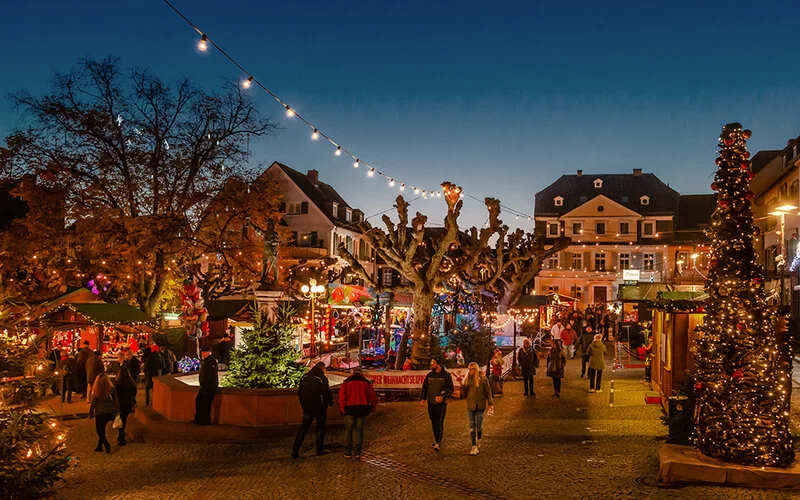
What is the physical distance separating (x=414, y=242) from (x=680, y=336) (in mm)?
7592

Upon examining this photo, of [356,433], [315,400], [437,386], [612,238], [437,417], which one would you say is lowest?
[356,433]

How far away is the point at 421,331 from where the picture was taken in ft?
66.2

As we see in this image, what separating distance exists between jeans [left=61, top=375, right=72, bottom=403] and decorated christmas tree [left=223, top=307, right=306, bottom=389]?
21.1 feet

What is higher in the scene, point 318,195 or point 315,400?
point 318,195

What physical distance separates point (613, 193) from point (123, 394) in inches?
2323

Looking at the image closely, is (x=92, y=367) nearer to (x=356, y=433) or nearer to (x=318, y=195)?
(x=356, y=433)

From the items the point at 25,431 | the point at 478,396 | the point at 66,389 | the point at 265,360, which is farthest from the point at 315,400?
the point at 66,389

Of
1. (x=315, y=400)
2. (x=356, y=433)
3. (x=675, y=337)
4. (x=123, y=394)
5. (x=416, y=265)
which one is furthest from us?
(x=416, y=265)

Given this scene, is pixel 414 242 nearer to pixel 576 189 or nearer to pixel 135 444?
pixel 135 444

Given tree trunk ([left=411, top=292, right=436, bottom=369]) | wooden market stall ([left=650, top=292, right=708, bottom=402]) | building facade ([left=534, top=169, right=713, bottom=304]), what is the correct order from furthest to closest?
building facade ([left=534, top=169, right=713, bottom=304])
tree trunk ([left=411, top=292, right=436, bottom=369])
wooden market stall ([left=650, top=292, right=708, bottom=402])

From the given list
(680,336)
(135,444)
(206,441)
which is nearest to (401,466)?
(206,441)

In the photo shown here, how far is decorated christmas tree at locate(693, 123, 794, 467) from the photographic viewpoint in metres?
9.18

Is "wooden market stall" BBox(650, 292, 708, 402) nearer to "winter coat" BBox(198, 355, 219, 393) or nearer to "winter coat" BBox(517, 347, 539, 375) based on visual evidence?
"winter coat" BBox(517, 347, 539, 375)

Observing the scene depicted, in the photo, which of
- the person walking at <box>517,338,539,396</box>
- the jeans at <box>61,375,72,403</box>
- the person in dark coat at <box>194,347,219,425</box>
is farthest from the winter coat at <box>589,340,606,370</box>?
the jeans at <box>61,375,72,403</box>
